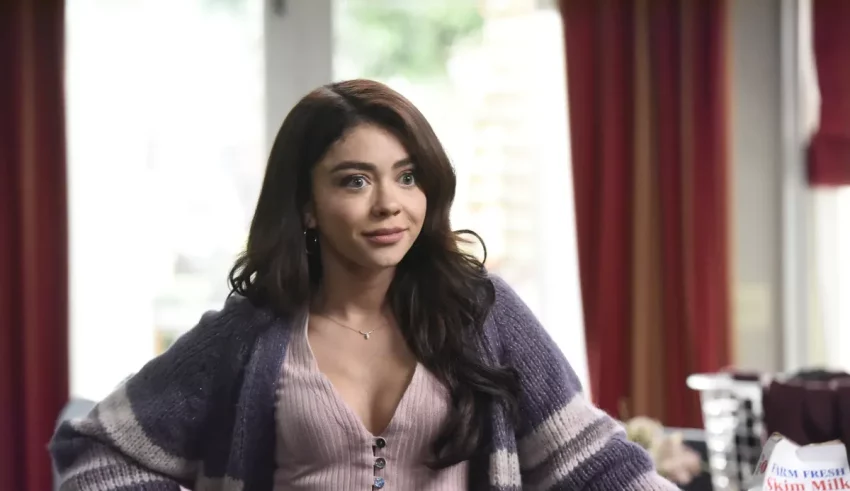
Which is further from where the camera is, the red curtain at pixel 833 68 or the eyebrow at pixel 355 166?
the red curtain at pixel 833 68

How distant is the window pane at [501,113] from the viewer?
197cm

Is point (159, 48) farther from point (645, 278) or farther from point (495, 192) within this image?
point (645, 278)

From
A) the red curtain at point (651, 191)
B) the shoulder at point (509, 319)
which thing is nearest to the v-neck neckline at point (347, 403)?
the shoulder at point (509, 319)

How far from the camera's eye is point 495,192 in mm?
1998

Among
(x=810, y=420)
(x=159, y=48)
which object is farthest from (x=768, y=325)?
(x=159, y=48)

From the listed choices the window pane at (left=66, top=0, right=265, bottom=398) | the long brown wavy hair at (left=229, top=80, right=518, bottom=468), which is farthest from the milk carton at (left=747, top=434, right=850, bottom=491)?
the window pane at (left=66, top=0, right=265, bottom=398)

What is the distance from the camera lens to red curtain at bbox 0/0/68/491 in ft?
6.01

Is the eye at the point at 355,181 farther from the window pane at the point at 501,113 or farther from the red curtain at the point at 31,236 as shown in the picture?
the red curtain at the point at 31,236

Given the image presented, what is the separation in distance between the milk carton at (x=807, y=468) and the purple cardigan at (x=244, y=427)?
131 mm

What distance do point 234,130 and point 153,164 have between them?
0.22 meters

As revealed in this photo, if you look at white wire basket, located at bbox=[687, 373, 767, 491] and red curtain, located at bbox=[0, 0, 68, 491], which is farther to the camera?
red curtain, located at bbox=[0, 0, 68, 491]

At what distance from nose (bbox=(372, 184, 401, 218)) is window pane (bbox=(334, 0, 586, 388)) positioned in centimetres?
113

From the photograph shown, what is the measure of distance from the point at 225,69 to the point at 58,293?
0.67 m

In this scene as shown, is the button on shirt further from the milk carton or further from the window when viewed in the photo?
the window
